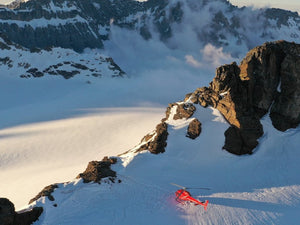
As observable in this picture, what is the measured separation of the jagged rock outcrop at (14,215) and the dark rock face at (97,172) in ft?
18.7

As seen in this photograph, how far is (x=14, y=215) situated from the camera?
18.6 metres

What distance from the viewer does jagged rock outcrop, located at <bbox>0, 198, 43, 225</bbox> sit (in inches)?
702

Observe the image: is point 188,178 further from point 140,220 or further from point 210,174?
point 140,220

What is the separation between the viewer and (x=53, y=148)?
5706 centimetres

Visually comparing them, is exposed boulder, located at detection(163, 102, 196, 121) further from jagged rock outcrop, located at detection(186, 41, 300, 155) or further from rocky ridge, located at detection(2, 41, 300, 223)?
jagged rock outcrop, located at detection(186, 41, 300, 155)

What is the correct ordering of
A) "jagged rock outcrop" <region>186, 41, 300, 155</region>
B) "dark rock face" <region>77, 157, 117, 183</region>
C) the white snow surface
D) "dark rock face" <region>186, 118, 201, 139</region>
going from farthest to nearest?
"jagged rock outcrop" <region>186, 41, 300, 155</region> → "dark rock face" <region>186, 118, 201, 139</region> → "dark rock face" <region>77, 157, 117, 183</region> → the white snow surface

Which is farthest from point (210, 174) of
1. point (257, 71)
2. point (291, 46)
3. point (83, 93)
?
point (83, 93)

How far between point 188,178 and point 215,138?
25.0 feet

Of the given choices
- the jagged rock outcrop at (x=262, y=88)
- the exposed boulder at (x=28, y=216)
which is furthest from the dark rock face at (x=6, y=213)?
the jagged rock outcrop at (x=262, y=88)

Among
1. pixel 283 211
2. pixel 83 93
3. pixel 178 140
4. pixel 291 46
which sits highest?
pixel 291 46

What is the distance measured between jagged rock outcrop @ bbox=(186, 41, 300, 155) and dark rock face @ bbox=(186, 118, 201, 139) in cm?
394

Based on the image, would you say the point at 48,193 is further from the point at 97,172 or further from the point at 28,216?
the point at 97,172

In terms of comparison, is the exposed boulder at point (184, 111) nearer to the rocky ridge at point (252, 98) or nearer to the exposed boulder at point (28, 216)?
the rocky ridge at point (252, 98)

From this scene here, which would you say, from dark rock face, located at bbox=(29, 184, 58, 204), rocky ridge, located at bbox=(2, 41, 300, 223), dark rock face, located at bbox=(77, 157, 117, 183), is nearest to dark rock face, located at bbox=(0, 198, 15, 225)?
dark rock face, located at bbox=(29, 184, 58, 204)
